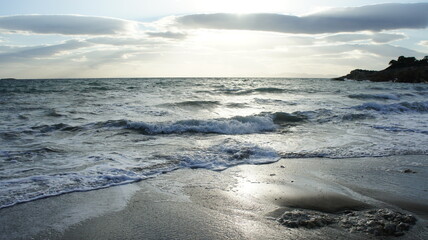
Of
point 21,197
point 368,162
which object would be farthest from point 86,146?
point 368,162

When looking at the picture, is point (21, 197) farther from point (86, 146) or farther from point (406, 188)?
point (406, 188)

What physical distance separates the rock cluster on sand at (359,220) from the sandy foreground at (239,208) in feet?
0.03

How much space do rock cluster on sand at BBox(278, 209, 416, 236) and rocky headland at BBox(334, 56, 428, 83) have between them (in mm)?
68272

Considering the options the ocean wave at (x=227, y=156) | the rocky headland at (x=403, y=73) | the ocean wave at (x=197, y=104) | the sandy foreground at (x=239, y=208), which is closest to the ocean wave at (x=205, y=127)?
the ocean wave at (x=227, y=156)

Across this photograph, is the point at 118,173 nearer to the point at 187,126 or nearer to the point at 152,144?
the point at 152,144

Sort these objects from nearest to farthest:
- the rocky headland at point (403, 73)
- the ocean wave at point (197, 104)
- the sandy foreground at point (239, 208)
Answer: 1. the sandy foreground at point (239, 208)
2. the ocean wave at point (197, 104)
3. the rocky headland at point (403, 73)

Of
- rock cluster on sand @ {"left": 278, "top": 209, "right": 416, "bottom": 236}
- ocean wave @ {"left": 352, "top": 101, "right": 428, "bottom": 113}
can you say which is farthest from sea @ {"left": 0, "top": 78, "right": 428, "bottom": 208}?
ocean wave @ {"left": 352, "top": 101, "right": 428, "bottom": 113}

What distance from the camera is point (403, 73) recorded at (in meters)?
65.1

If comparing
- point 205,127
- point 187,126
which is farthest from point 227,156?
point 187,126

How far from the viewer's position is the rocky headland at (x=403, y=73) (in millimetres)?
62094

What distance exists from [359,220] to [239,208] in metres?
Result: 1.37

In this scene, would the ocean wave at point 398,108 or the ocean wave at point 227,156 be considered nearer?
the ocean wave at point 227,156

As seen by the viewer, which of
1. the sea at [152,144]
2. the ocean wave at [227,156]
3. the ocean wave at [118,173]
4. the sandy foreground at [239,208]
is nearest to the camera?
the sandy foreground at [239,208]

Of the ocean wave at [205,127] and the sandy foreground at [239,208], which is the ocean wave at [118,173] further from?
the ocean wave at [205,127]
